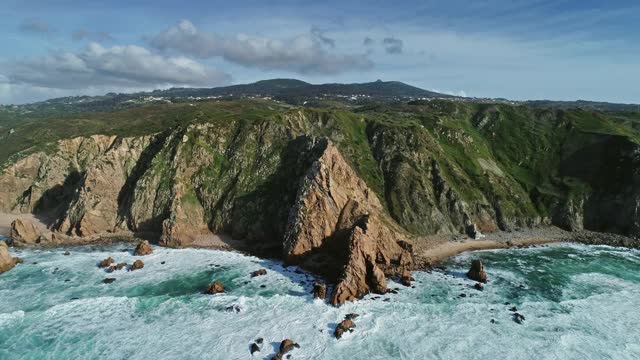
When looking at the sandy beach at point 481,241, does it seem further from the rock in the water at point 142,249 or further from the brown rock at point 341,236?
the rock in the water at point 142,249

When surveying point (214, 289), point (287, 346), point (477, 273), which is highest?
point (477, 273)

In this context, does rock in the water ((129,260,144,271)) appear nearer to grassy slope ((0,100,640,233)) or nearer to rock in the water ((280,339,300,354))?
grassy slope ((0,100,640,233))

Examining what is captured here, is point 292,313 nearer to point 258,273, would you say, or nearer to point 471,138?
point 258,273

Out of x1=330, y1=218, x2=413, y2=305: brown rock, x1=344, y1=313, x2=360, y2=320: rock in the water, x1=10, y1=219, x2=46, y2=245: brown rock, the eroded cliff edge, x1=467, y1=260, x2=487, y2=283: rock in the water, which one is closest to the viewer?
x1=344, y1=313, x2=360, y2=320: rock in the water

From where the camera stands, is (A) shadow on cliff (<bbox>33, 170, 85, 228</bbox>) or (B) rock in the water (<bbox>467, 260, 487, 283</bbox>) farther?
(A) shadow on cliff (<bbox>33, 170, 85, 228</bbox>)

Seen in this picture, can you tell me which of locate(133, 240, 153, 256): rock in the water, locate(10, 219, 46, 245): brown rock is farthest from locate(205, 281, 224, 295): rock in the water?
locate(10, 219, 46, 245): brown rock

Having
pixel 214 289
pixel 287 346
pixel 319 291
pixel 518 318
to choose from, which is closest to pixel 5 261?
pixel 214 289

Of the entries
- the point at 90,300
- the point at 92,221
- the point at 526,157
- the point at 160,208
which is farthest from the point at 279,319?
the point at 526,157
